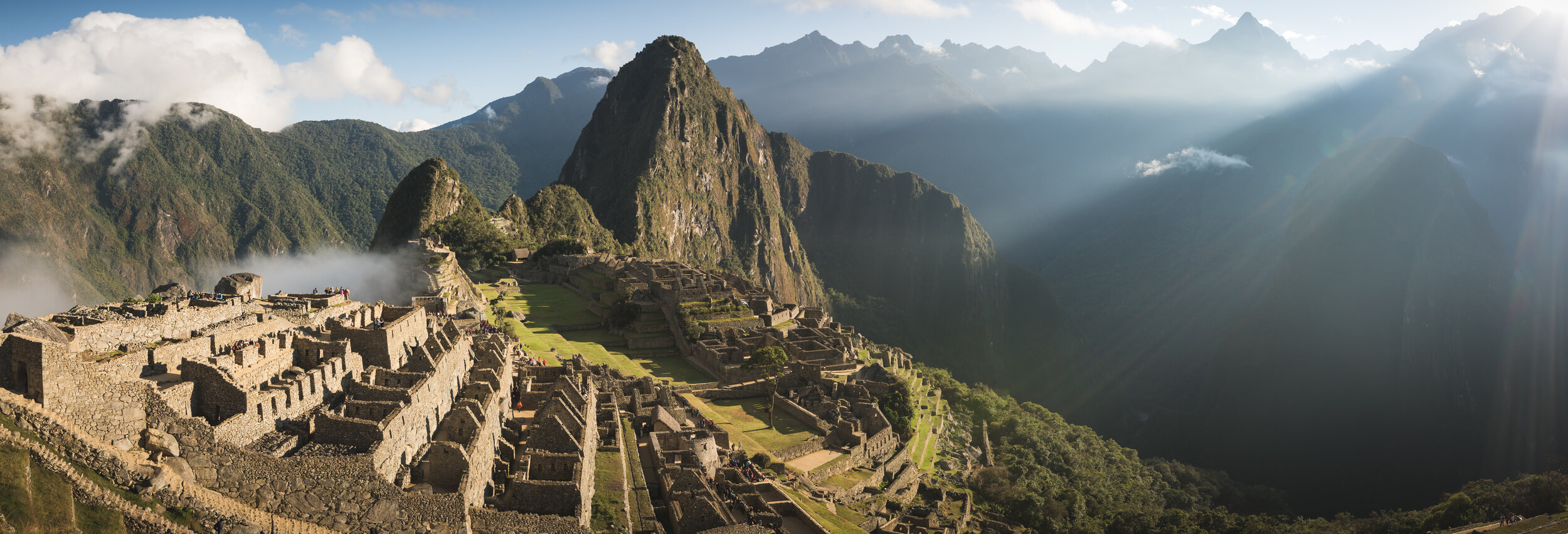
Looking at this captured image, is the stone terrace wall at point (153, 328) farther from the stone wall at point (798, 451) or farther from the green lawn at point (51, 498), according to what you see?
the stone wall at point (798, 451)

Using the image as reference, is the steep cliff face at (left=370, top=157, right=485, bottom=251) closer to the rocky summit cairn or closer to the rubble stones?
the rocky summit cairn

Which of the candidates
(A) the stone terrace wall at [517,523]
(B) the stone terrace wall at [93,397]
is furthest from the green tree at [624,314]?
(B) the stone terrace wall at [93,397]

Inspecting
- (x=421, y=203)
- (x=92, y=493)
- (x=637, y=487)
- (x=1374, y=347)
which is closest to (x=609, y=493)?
(x=637, y=487)

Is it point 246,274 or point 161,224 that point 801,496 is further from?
point 161,224

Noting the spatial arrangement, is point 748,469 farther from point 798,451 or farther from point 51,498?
point 51,498

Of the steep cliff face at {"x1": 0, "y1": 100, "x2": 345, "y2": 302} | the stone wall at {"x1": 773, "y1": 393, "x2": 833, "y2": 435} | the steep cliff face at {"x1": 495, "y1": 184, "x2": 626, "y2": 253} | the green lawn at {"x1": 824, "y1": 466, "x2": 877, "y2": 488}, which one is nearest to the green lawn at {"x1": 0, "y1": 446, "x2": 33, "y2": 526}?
the green lawn at {"x1": 824, "y1": 466, "x2": 877, "y2": 488}
